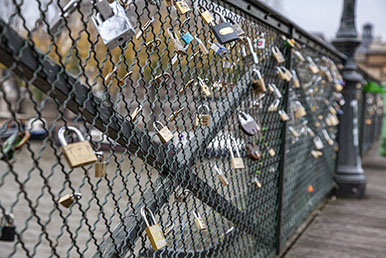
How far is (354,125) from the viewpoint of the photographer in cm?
627

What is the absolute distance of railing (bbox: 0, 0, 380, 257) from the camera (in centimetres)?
128

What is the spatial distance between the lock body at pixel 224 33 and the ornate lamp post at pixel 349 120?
15.0ft

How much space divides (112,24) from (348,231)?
3898 mm

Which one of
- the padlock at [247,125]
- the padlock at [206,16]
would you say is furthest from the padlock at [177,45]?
the padlock at [247,125]

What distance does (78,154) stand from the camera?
121 centimetres

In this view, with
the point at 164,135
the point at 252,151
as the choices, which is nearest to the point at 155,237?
Answer: the point at 164,135

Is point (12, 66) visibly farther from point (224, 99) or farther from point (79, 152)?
point (224, 99)

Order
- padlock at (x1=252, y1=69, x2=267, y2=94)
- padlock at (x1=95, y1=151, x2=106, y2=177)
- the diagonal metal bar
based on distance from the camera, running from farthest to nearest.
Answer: padlock at (x1=252, y1=69, x2=267, y2=94)
padlock at (x1=95, y1=151, x2=106, y2=177)
the diagonal metal bar

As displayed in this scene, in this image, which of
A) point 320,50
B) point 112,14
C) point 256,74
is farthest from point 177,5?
point 320,50

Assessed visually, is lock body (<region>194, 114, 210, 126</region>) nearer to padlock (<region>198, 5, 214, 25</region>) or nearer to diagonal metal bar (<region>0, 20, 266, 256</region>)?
diagonal metal bar (<region>0, 20, 266, 256</region>)

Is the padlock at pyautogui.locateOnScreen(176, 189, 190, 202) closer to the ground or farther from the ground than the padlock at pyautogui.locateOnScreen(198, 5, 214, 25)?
closer to the ground

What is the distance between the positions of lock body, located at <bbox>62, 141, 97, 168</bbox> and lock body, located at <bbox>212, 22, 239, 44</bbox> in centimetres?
97

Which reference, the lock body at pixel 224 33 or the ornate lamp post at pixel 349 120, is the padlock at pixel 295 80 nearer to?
the lock body at pixel 224 33

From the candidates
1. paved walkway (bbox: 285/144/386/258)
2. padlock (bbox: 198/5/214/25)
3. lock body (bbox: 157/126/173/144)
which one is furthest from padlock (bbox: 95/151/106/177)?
paved walkway (bbox: 285/144/386/258)
